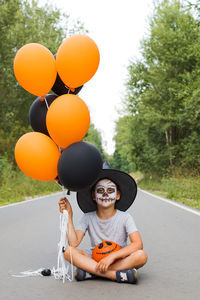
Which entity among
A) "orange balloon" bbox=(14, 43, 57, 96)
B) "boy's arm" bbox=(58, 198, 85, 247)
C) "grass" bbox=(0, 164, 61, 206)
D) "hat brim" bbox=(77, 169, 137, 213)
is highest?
"orange balloon" bbox=(14, 43, 57, 96)

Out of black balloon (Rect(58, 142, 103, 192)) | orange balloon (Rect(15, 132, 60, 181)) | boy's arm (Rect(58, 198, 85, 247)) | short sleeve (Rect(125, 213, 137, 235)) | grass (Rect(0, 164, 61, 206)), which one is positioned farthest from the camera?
grass (Rect(0, 164, 61, 206))

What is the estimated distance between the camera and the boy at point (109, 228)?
4.74 m

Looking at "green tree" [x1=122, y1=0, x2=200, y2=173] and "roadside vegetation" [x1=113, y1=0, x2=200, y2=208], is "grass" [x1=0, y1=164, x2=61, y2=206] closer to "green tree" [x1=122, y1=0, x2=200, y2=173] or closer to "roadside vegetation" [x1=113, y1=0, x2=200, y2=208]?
"roadside vegetation" [x1=113, y1=0, x2=200, y2=208]

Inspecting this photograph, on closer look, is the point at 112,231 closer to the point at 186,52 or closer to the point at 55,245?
the point at 55,245

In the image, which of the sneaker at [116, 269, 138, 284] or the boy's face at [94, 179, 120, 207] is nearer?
the sneaker at [116, 269, 138, 284]

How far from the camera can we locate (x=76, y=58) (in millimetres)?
4590

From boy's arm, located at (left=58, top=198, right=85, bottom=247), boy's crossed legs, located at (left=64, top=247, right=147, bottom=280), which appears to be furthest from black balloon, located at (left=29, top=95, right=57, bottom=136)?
boy's crossed legs, located at (left=64, top=247, right=147, bottom=280)

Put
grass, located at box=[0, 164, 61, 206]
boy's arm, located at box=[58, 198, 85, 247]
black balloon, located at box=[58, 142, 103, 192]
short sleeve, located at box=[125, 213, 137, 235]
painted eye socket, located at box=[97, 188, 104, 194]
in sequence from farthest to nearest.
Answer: grass, located at box=[0, 164, 61, 206]
painted eye socket, located at box=[97, 188, 104, 194]
short sleeve, located at box=[125, 213, 137, 235]
boy's arm, located at box=[58, 198, 85, 247]
black balloon, located at box=[58, 142, 103, 192]

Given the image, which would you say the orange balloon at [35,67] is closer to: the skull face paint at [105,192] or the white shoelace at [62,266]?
the skull face paint at [105,192]

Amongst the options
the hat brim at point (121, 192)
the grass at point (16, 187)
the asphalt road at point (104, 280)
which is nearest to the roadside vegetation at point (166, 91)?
the grass at point (16, 187)

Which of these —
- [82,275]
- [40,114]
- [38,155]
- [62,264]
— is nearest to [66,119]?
[38,155]

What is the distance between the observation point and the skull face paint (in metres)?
5.00

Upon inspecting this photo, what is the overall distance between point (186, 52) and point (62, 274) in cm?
2492

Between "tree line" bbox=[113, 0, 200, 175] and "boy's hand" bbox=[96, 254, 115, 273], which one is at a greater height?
"tree line" bbox=[113, 0, 200, 175]
